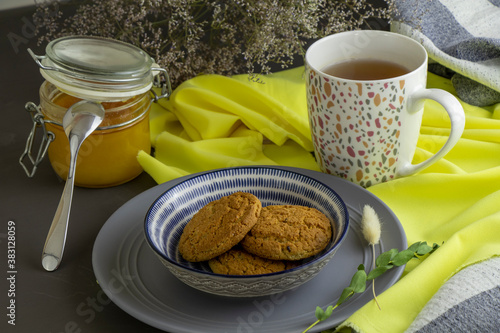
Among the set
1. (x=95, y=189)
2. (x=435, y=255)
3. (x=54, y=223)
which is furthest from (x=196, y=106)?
(x=435, y=255)

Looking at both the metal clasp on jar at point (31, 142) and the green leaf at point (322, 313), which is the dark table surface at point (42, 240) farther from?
the green leaf at point (322, 313)

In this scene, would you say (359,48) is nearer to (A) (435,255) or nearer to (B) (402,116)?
(B) (402,116)

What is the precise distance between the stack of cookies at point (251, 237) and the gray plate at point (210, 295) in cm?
4

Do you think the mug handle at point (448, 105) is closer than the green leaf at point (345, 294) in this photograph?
No

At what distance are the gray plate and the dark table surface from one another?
38mm

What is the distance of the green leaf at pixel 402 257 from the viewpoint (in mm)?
675

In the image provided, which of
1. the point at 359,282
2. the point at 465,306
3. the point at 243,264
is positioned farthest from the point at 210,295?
the point at 465,306

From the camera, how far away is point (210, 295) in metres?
0.66

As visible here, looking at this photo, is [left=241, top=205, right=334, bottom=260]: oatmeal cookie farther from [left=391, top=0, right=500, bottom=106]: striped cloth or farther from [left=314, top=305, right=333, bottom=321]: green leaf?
[left=391, top=0, right=500, bottom=106]: striped cloth

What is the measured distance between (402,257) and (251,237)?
0.58 ft

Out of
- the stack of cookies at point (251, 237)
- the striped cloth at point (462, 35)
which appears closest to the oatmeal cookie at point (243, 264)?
the stack of cookies at point (251, 237)

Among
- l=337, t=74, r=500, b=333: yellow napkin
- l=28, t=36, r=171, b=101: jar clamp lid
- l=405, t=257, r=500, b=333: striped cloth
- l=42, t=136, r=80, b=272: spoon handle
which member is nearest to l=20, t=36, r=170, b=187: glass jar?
l=28, t=36, r=171, b=101: jar clamp lid

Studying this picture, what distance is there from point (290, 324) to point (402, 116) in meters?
0.37

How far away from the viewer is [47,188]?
92 centimetres
